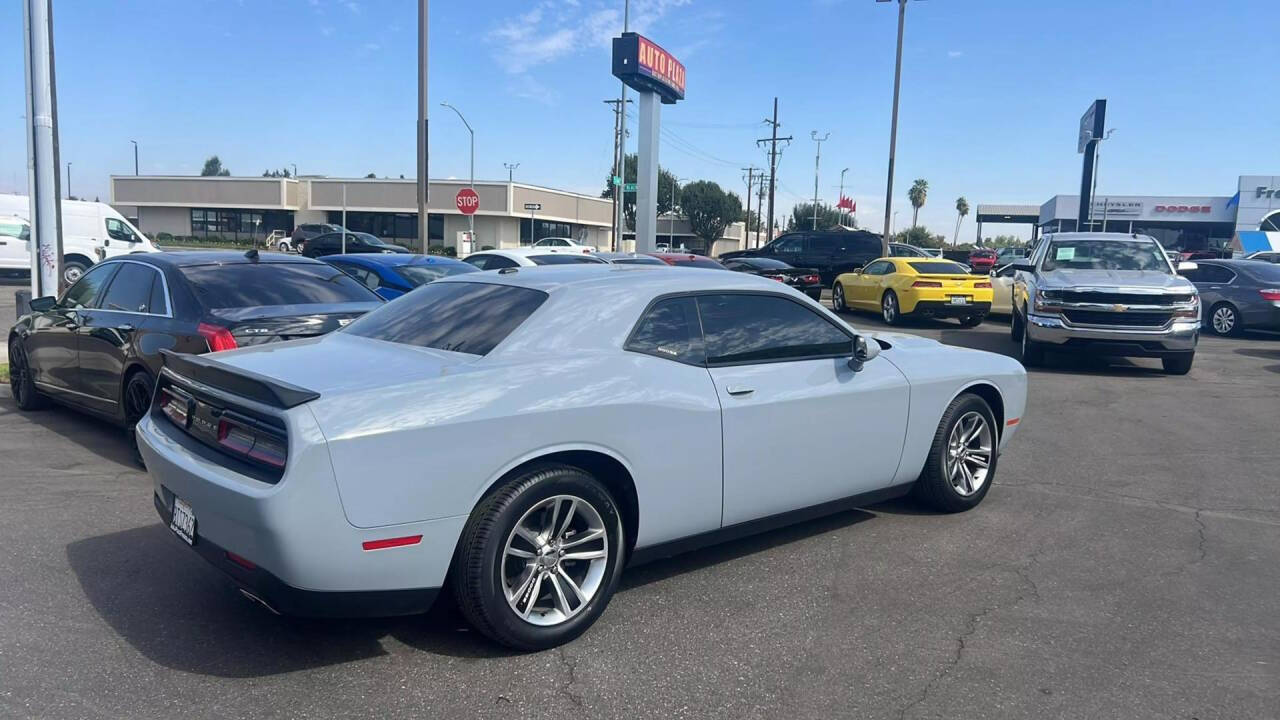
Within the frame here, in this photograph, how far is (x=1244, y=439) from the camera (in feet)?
27.7

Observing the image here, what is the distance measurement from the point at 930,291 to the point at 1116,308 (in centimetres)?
591

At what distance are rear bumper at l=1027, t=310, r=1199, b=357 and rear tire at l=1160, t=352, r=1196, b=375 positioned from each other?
0.49ft

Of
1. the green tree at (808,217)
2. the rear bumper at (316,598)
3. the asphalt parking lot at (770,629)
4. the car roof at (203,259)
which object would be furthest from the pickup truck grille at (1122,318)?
the green tree at (808,217)

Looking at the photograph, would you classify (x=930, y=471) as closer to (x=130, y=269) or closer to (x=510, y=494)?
(x=510, y=494)

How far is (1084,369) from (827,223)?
280 feet

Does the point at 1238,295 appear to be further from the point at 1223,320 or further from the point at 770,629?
the point at 770,629

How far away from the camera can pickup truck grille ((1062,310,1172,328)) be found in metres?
11.9

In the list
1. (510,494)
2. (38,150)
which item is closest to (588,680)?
(510,494)

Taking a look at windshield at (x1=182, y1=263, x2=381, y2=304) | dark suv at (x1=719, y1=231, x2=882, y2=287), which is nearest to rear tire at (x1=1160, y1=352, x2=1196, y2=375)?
windshield at (x1=182, y1=263, x2=381, y2=304)

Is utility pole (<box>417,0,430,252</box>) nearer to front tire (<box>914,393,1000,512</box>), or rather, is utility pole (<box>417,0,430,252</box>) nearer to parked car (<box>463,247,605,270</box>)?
parked car (<box>463,247,605,270</box>)

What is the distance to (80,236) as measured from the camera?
2188 centimetres

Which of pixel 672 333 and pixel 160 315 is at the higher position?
pixel 672 333

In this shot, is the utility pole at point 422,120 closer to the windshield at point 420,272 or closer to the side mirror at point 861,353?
the windshield at point 420,272

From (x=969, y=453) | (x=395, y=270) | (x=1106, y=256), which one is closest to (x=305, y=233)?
(x=395, y=270)
